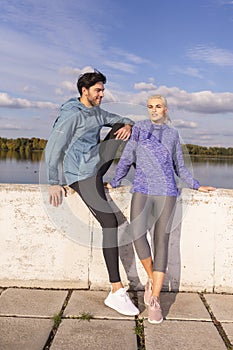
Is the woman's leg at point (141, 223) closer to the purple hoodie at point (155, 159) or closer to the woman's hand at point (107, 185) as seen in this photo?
the purple hoodie at point (155, 159)

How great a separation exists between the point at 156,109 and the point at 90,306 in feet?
5.35

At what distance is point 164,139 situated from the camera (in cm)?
326

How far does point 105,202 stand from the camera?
11.1ft

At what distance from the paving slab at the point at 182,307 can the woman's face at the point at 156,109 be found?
4.91ft

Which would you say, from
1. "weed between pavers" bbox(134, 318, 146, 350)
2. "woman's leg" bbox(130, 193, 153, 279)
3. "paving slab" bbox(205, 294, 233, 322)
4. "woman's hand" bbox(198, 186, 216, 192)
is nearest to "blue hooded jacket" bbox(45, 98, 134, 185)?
"woman's leg" bbox(130, 193, 153, 279)

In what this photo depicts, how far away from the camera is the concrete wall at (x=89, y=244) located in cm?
371

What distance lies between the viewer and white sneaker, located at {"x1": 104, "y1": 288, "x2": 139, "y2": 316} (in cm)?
315

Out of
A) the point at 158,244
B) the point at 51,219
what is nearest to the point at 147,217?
the point at 158,244

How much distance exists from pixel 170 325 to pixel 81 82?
1945 mm

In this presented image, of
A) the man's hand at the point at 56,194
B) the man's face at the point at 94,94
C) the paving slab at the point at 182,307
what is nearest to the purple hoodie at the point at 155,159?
the man's face at the point at 94,94

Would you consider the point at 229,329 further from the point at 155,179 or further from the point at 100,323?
the point at 155,179

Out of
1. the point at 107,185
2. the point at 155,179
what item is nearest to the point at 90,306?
the point at 107,185

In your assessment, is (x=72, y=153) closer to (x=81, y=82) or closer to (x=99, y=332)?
(x=81, y=82)

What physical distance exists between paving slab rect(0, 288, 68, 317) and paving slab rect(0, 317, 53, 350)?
13 cm
